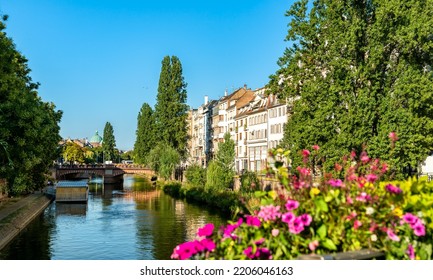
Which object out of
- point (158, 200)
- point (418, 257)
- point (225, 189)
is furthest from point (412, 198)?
point (158, 200)

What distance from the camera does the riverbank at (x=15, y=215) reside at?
31077 millimetres

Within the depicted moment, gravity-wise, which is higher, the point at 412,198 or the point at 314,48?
the point at 314,48

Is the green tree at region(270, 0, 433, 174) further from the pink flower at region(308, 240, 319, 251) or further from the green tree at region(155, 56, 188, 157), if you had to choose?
the green tree at region(155, 56, 188, 157)

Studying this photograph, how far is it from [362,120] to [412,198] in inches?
888

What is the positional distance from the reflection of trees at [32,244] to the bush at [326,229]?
22765 millimetres

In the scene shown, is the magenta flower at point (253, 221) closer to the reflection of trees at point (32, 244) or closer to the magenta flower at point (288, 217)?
the magenta flower at point (288, 217)

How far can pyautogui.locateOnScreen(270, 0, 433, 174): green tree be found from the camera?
2867cm

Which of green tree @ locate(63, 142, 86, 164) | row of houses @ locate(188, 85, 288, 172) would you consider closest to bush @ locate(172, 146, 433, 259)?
row of houses @ locate(188, 85, 288, 172)

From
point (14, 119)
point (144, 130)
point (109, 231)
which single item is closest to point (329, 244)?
point (109, 231)

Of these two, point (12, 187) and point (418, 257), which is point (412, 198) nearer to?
point (418, 257)

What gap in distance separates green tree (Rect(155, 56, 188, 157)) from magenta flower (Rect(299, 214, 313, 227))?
7862 centimetres

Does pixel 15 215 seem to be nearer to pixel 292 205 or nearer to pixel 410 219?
pixel 292 205

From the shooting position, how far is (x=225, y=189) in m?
55.3

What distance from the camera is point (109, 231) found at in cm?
3725
